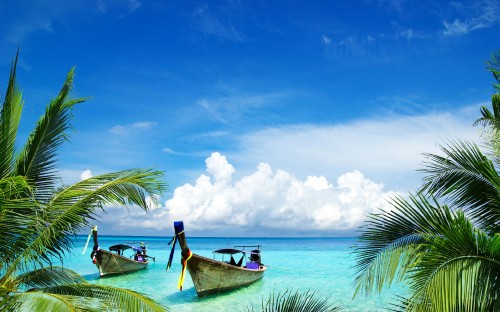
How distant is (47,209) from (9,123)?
1184 mm

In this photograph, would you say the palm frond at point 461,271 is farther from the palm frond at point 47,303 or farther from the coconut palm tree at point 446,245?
the palm frond at point 47,303

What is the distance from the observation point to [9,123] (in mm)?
5520

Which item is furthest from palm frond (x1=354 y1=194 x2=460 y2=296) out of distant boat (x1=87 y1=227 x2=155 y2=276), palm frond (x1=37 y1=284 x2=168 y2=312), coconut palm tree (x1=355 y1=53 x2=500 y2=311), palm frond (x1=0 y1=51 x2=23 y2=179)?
distant boat (x1=87 y1=227 x2=155 y2=276)

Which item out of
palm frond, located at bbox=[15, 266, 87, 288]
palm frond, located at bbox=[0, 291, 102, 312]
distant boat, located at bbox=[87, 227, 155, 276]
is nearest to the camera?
palm frond, located at bbox=[0, 291, 102, 312]

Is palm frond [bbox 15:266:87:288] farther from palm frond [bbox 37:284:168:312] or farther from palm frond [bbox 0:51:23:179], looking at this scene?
palm frond [bbox 0:51:23:179]

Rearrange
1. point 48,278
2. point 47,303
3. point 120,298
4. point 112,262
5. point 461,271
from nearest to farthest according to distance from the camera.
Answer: point 461,271 < point 47,303 < point 120,298 < point 48,278 < point 112,262

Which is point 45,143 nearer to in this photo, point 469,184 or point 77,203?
point 77,203

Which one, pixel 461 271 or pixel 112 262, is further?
pixel 112 262

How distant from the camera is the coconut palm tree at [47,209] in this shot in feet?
16.8

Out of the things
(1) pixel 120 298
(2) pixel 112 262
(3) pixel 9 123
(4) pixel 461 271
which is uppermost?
(3) pixel 9 123

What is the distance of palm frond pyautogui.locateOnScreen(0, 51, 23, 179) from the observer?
5.47 m

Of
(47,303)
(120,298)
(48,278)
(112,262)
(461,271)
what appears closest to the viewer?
(461,271)

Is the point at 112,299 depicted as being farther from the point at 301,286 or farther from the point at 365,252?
the point at 301,286

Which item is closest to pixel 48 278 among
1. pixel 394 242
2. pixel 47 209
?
pixel 47 209
